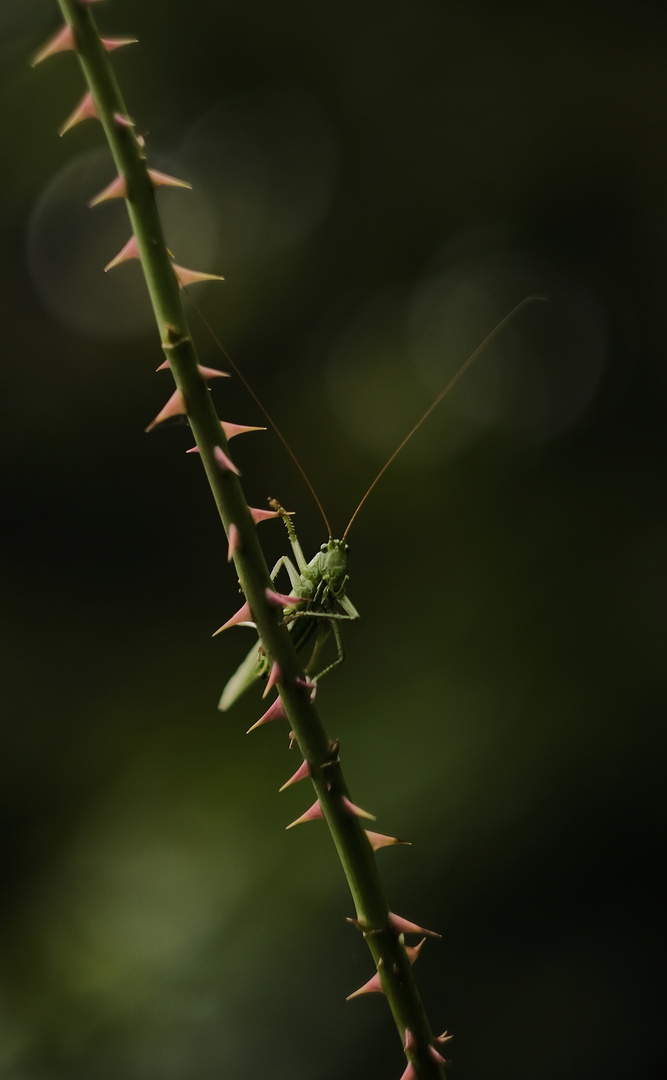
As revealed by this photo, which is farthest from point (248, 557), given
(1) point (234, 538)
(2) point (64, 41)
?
(2) point (64, 41)

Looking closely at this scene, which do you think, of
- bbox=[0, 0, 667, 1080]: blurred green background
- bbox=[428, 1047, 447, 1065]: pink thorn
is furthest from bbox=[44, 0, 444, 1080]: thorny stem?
bbox=[0, 0, 667, 1080]: blurred green background

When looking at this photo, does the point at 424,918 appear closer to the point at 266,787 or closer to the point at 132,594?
the point at 266,787

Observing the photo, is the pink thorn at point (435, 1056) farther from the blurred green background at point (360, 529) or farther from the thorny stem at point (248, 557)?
the blurred green background at point (360, 529)

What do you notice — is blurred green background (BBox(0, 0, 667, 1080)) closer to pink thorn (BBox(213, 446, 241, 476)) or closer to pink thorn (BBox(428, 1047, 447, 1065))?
pink thorn (BBox(428, 1047, 447, 1065))

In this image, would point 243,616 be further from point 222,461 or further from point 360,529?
point 360,529

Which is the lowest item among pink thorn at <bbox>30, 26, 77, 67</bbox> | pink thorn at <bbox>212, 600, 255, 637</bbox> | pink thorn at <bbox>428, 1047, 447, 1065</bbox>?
pink thorn at <bbox>428, 1047, 447, 1065</bbox>

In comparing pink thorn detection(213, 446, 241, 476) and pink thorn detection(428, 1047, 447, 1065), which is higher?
pink thorn detection(213, 446, 241, 476)

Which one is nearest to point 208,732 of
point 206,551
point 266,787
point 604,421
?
point 266,787

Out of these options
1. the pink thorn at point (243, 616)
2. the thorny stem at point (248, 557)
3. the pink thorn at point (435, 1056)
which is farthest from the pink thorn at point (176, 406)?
the pink thorn at point (435, 1056)
